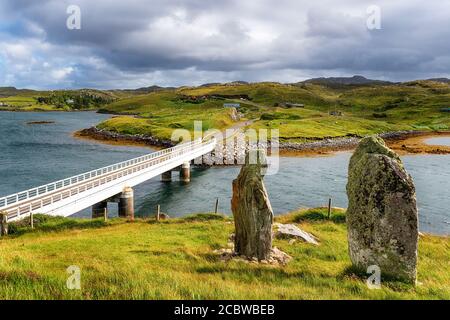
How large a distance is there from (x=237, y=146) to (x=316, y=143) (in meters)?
26.9

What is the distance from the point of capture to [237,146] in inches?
3836

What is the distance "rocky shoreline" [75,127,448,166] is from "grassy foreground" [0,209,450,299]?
5571 cm

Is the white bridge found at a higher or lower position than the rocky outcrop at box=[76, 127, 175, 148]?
lower

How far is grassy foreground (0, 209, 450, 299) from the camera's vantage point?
10531 mm

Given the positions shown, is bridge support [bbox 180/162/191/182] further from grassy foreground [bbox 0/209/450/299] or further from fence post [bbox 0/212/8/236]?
fence post [bbox 0/212/8/236]

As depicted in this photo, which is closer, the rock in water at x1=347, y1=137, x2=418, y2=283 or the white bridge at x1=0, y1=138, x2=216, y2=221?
the rock in water at x1=347, y1=137, x2=418, y2=283

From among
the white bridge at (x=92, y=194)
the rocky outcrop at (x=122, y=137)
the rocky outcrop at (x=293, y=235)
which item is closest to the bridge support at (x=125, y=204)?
the white bridge at (x=92, y=194)

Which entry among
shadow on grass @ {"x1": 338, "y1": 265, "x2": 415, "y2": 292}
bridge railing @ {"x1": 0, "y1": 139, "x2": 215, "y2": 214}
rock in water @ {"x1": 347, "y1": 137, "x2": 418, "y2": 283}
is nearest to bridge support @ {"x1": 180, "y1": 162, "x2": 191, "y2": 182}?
bridge railing @ {"x1": 0, "y1": 139, "x2": 215, "y2": 214}

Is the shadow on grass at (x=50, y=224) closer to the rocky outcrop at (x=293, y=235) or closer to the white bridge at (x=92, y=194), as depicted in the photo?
the white bridge at (x=92, y=194)

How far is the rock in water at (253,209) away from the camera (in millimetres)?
17359

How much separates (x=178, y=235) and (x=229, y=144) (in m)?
→ 75.2

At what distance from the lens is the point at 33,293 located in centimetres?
984

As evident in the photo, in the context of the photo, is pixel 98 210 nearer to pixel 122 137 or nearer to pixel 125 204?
pixel 125 204
